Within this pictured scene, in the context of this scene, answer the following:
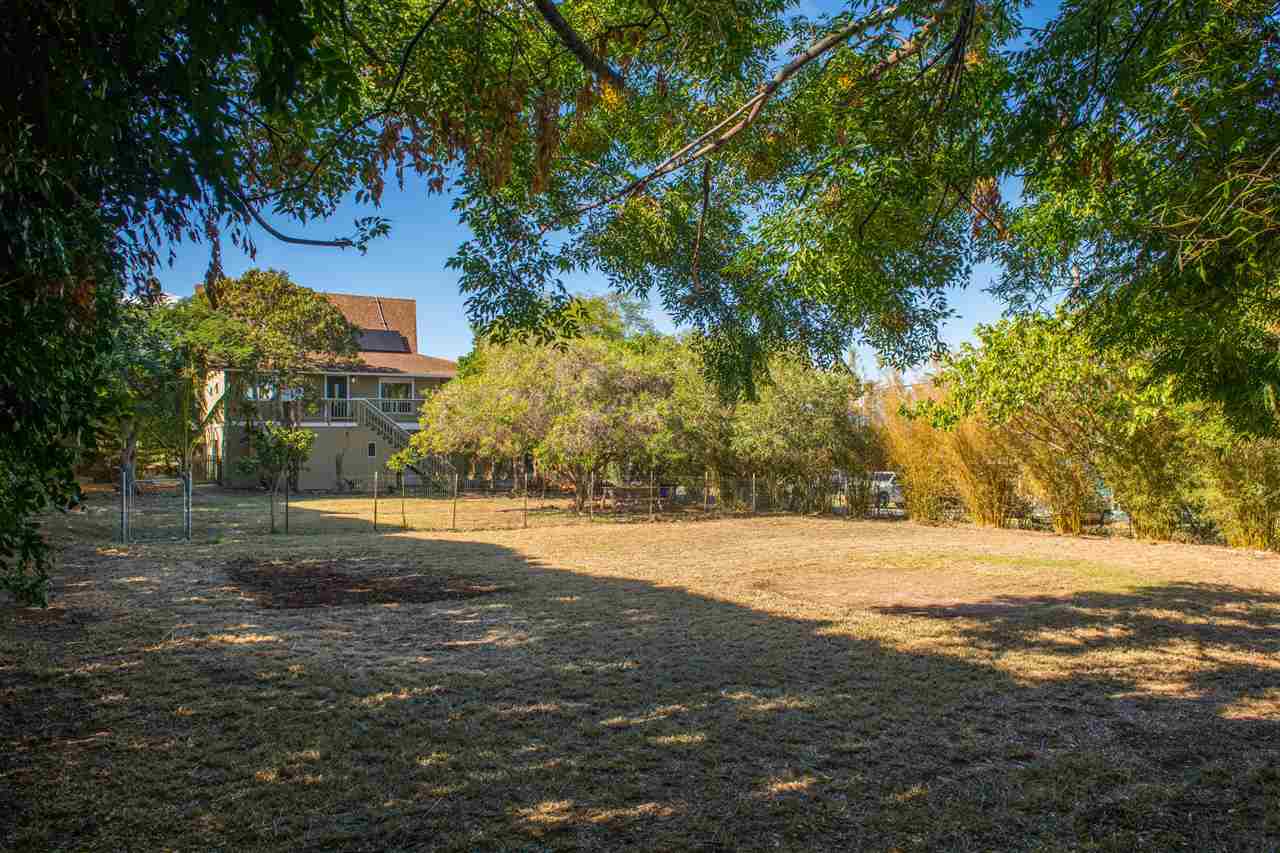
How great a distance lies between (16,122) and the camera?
2.65 m

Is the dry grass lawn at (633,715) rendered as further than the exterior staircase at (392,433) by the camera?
No

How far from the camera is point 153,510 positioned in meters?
19.0

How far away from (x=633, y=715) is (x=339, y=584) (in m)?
6.04

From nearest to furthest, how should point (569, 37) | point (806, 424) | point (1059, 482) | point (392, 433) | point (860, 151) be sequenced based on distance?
1. point (569, 37)
2. point (860, 151)
3. point (1059, 482)
4. point (806, 424)
5. point (392, 433)

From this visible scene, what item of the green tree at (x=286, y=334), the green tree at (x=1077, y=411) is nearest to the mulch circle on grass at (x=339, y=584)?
the green tree at (x=1077, y=411)

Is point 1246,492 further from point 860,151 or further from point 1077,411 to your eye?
point 860,151

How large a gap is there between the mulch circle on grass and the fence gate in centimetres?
331

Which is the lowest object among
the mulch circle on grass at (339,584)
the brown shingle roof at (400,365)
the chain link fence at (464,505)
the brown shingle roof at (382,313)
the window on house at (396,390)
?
the mulch circle on grass at (339,584)

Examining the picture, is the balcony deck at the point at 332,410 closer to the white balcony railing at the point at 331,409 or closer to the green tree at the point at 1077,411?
the white balcony railing at the point at 331,409

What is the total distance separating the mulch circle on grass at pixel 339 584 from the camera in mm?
8578

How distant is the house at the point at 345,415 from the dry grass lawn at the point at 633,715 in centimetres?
1862

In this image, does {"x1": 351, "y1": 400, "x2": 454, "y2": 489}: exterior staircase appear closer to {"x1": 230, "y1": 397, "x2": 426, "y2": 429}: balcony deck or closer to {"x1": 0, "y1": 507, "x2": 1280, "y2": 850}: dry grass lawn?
{"x1": 230, "y1": 397, "x2": 426, "y2": 429}: balcony deck

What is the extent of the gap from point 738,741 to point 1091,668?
135 inches

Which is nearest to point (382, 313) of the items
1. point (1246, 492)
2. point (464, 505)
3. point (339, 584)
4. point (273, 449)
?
point (464, 505)
